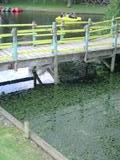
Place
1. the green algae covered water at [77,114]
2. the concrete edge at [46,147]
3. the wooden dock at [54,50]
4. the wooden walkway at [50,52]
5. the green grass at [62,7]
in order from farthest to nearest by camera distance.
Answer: the green grass at [62,7], the wooden walkway at [50,52], the wooden dock at [54,50], the green algae covered water at [77,114], the concrete edge at [46,147]

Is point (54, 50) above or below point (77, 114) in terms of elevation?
above

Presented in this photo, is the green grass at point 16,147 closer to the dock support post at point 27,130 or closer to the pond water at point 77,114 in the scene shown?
the dock support post at point 27,130

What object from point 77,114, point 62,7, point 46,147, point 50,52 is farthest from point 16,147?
point 62,7

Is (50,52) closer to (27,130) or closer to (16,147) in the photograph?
(27,130)

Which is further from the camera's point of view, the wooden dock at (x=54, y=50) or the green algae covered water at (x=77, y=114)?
the wooden dock at (x=54, y=50)

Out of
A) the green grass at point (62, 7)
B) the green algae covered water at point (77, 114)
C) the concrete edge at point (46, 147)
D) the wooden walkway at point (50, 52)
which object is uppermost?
the wooden walkway at point (50, 52)

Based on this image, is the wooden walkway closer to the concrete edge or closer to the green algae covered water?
the green algae covered water

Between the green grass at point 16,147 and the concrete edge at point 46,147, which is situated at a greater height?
the concrete edge at point 46,147

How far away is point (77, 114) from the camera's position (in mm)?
21781

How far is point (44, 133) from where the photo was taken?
19.3 meters

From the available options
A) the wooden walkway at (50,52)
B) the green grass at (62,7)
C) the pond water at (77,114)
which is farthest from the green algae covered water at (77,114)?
the green grass at (62,7)

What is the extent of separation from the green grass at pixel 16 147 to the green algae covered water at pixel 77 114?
5.41 feet

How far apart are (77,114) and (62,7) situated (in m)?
Answer: 47.7

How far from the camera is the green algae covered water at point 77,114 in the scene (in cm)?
1811
